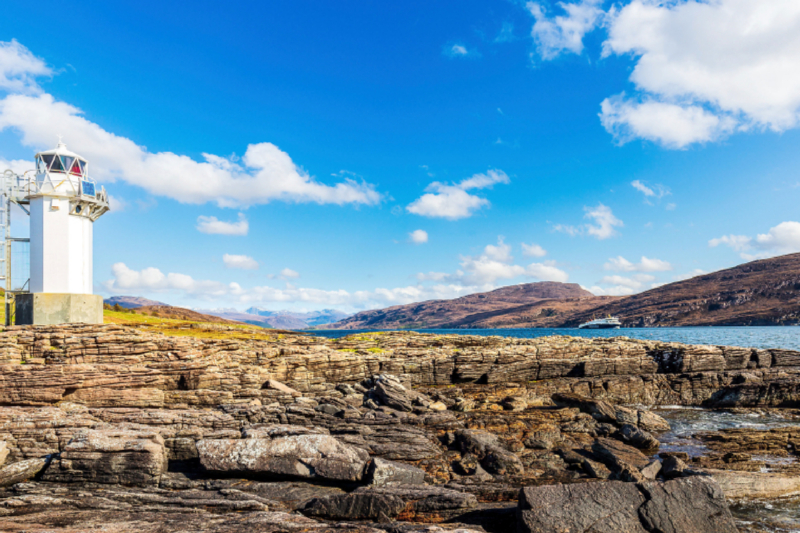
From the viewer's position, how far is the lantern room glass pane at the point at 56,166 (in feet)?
106

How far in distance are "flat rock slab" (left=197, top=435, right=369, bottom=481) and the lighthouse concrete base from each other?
24910mm

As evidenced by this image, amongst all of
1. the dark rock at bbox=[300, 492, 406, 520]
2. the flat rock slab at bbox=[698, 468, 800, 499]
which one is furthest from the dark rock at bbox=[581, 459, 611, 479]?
the dark rock at bbox=[300, 492, 406, 520]

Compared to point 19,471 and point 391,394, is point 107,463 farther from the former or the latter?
point 391,394

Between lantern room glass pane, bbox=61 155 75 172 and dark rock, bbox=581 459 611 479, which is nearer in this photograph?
dark rock, bbox=581 459 611 479

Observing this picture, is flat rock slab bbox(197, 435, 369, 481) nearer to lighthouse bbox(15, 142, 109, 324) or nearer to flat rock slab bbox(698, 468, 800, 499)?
flat rock slab bbox(698, 468, 800, 499)

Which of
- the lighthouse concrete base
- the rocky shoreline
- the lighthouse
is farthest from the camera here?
the lighthouse

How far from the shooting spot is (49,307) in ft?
102

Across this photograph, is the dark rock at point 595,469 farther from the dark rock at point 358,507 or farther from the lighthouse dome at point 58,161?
the lighthouse dome at point 58,161

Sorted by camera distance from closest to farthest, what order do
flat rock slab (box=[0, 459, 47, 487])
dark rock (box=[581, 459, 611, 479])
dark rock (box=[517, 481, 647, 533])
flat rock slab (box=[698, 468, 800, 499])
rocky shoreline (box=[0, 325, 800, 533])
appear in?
dark rock (box=[517, 481, 647, 533]) → rocky shoreline (box=[0, 325, 800, 533]) → flat rock slab (box=[0, 459, 47, 487]) → flat rock slab (box=[698, 468, 800, 499]) → dark rock (box=[581, 459, 611, 479])

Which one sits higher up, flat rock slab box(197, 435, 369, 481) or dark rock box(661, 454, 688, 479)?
flat rock slab box(197, 435, 369, 481)

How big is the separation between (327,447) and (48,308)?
29.3 m

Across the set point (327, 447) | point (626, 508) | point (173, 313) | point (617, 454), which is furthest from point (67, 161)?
point (173, 313)

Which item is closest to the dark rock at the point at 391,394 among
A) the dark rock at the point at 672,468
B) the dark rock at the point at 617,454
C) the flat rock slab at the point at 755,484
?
the dark rock at the point at 617,454

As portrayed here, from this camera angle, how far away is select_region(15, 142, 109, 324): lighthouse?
31094 millimetres
